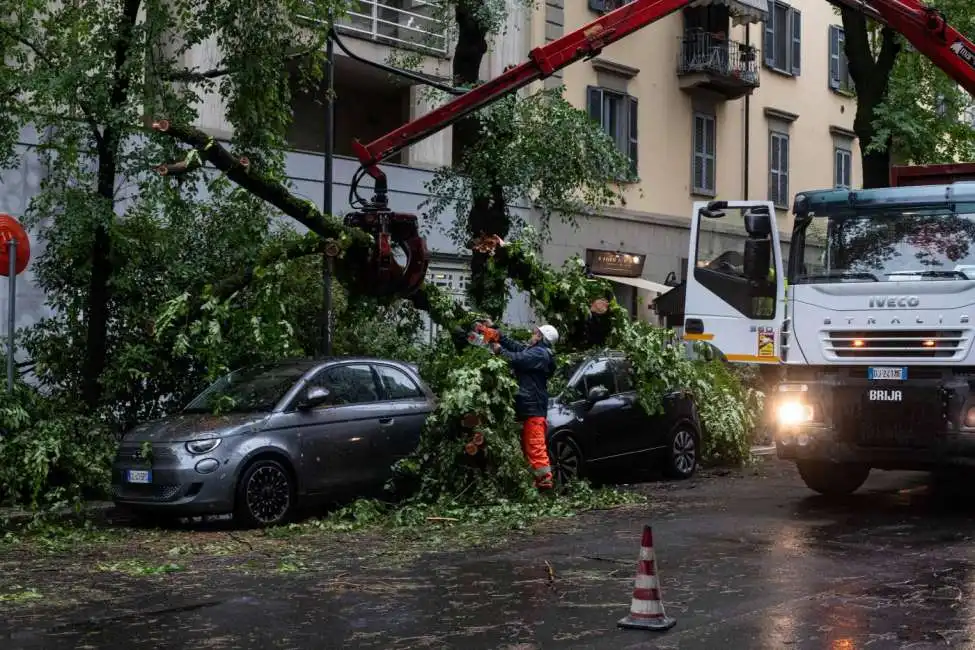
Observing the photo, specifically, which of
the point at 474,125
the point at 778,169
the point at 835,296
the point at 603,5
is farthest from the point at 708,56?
the point at 835,296

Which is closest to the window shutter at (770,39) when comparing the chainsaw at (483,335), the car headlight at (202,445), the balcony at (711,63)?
the balcony at (711,63)

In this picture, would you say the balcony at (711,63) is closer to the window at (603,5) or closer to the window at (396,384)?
the window at (603,5)

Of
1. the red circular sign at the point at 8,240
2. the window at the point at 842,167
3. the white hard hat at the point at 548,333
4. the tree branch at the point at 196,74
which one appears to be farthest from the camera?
the window at the point at 842,167

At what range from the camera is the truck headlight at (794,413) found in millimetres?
12711

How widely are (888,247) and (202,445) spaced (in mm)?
6756

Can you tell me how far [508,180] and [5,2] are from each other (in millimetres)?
6690

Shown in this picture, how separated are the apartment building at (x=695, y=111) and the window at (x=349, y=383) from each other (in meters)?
12.7

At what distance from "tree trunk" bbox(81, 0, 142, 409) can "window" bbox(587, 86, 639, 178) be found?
14.7 meters

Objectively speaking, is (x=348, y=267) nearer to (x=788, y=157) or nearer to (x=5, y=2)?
(x=5, y=2)

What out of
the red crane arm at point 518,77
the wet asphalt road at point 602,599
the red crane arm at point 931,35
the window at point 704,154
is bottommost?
the wet asphalt road at point 602,599

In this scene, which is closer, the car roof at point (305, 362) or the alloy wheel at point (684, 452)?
the car roof at point (305, 362)

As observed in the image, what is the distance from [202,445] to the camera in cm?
1198

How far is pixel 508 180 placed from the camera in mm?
17656

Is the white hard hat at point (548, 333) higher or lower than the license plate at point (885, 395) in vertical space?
higher
